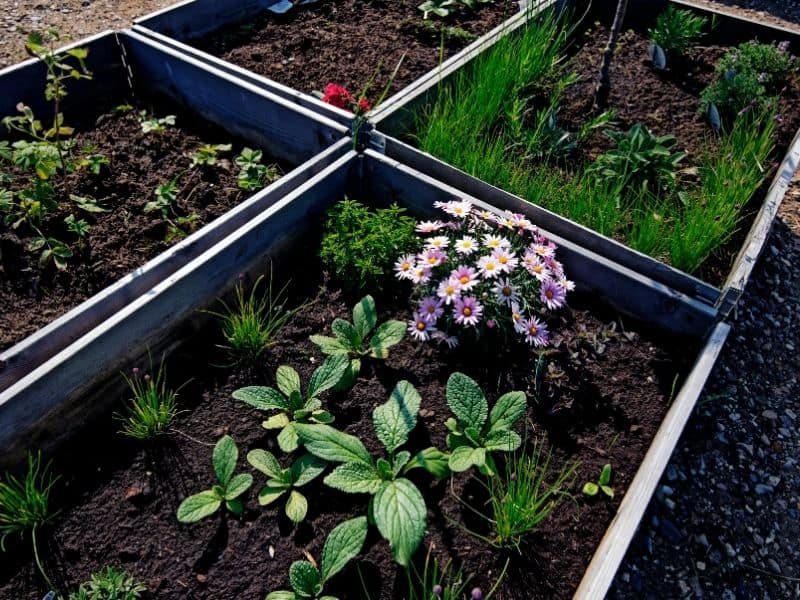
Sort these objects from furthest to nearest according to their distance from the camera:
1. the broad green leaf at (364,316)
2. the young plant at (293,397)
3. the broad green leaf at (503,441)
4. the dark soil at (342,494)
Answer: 1. the broad green leaf at (364,316)
2. the young plant at (293,397)
3. the broad green leaf at (503,441)
4. the dark soil at (342,494)

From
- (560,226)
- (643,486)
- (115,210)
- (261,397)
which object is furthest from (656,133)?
(115,210)

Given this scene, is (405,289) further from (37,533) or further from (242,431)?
(37,533)

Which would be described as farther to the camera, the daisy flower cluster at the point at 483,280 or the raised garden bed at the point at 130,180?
the raised garden bed at the point at 130,180

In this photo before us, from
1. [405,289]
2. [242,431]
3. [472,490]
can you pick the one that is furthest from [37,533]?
[405,289]

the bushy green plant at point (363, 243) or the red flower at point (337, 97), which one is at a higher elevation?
the red flower at point (337, 97)

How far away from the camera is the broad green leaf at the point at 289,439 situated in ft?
6.49

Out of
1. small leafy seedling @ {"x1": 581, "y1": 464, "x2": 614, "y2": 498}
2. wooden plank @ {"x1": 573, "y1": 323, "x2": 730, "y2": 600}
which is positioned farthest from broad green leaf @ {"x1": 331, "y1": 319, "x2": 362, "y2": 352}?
wooden plank @ {"x1": 573, "y1": 323, "x2": 730, "y2": 600}

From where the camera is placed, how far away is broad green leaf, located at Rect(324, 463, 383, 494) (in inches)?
73.3

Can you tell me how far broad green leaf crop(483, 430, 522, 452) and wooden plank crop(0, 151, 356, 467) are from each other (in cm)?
110

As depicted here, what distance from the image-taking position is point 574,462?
2.05 meters

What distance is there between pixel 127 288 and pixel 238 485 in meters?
0.78

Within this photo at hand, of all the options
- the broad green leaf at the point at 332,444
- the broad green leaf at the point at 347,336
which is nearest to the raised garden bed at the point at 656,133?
the broad green leaf at the point at 347,336

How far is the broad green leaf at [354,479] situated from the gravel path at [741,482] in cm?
86

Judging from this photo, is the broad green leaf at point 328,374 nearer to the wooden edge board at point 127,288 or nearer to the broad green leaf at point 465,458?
the broad green leaf at point 465,458
